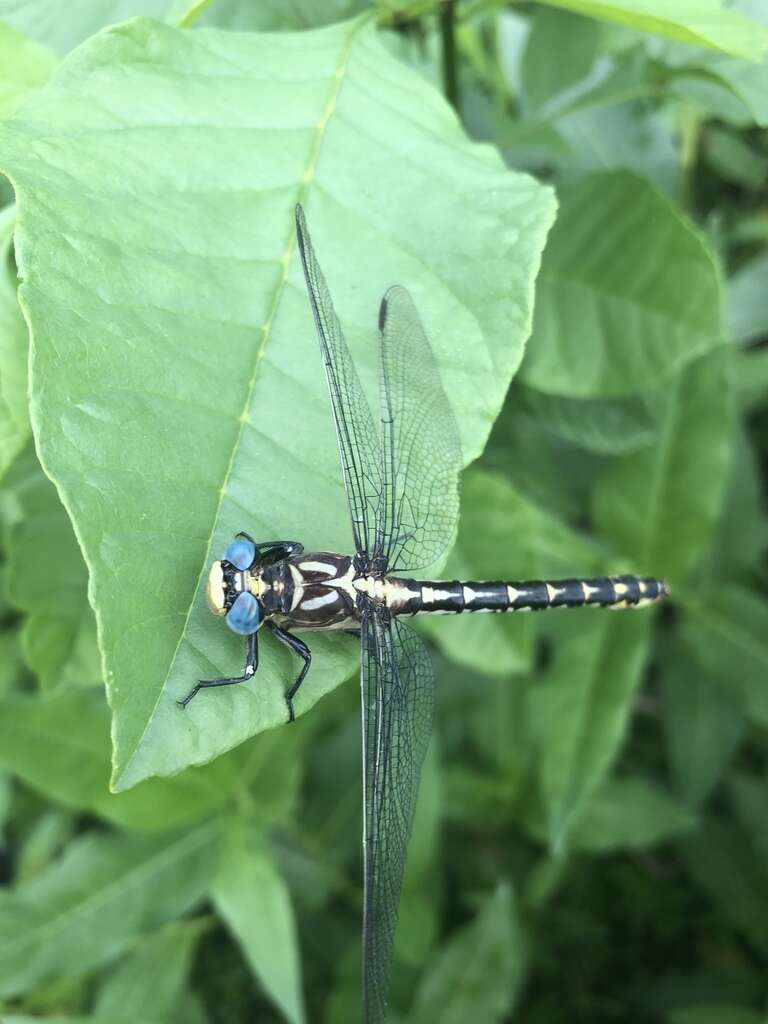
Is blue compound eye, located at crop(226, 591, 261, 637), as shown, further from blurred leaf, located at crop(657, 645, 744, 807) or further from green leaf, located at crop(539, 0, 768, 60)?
blurred leaf, located at crop(657, 645, 744, 807)

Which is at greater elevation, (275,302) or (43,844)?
(275,302)

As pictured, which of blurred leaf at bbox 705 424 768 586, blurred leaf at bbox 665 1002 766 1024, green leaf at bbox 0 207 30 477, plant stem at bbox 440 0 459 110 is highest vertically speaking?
plant stem at bbox 440 0 459 110

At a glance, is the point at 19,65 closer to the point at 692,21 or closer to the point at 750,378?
the point at 692,21

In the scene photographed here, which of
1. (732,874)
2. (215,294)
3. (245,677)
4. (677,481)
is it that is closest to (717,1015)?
(732,874)

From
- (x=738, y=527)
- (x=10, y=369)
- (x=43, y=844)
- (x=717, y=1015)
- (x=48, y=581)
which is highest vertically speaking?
(x=10, y=369)

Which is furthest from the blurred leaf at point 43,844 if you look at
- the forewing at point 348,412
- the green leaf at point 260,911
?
the forewing at point 348,412

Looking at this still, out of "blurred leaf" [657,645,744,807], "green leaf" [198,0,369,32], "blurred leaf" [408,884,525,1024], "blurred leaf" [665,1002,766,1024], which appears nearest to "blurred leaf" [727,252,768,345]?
"blurred leaf" [657,645,744,807]

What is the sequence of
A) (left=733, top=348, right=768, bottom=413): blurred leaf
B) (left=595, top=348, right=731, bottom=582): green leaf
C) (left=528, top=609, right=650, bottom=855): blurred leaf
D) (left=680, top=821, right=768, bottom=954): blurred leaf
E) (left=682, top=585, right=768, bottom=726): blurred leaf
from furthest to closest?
(left=680, top=821, right=768, bottom=954): blurred leaf
(left=733, top=348, right=768, bottom=413): blurred leaf
(left=682, top=585, right=768, bottom=726): blurred leaf
(left=595, top=348, right=731, bottom=582): green leaf
(left=528, top=609, right=650, bottom=855): blurred leaf
